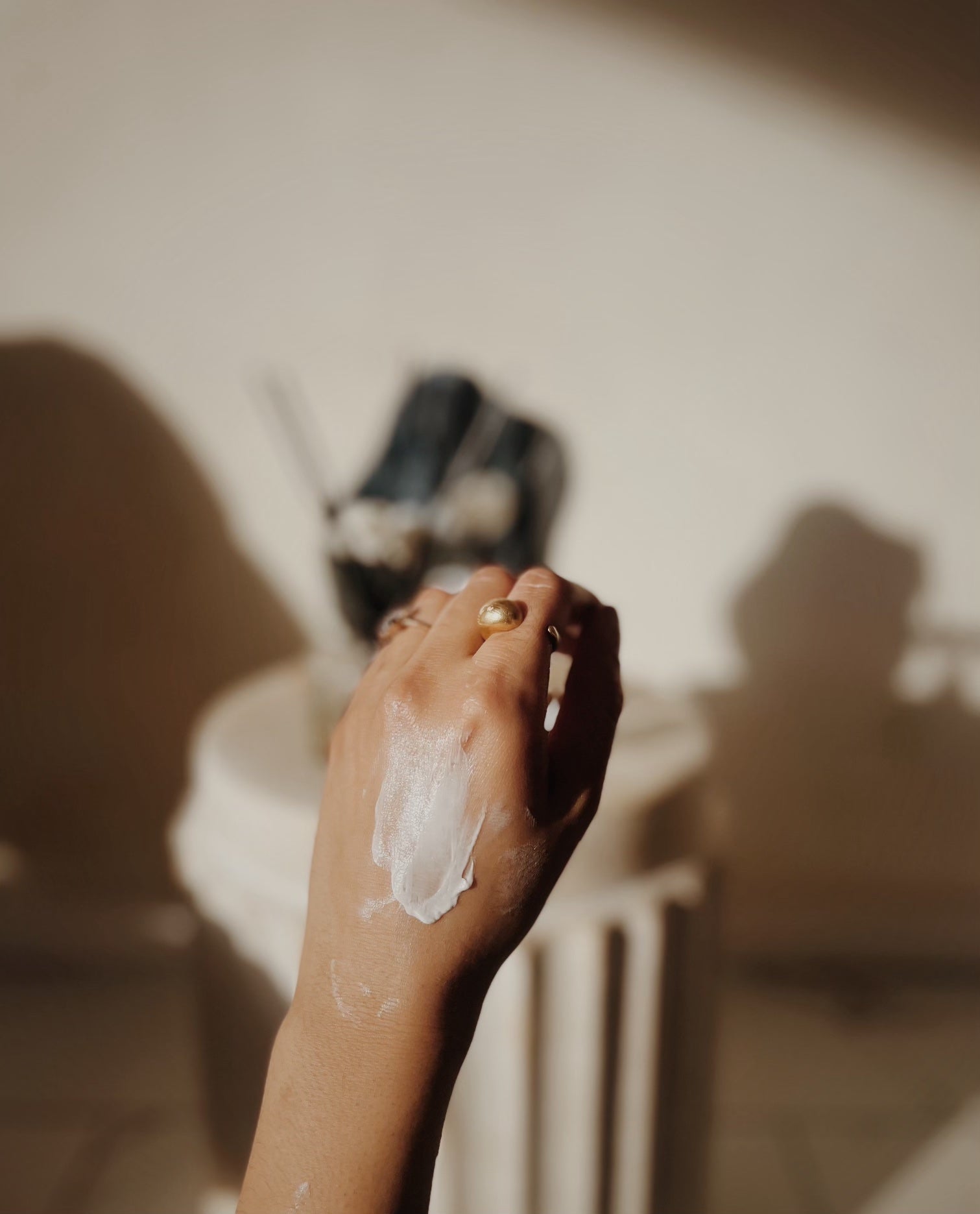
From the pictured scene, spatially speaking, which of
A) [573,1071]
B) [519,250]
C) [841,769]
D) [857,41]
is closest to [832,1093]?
[841,769]

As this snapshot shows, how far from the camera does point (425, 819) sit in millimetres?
382

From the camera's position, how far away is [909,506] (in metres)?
0.94

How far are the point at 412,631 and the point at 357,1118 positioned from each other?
22cm

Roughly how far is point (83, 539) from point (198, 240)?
1.13ft

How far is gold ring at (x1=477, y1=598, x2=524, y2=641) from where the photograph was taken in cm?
40

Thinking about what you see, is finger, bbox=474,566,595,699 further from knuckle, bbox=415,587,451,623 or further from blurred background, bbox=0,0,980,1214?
blurred background, bbox=0,0,980,1214

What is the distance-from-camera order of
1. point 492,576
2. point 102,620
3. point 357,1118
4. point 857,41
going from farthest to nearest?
point 102,620 < point 857,41 < point 492,576 < point 357,1118

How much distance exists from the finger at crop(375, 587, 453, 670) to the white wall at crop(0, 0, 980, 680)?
47 cm

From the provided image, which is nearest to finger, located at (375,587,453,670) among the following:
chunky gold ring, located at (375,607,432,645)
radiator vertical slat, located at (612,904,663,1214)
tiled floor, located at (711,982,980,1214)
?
chunky gold ring, located at (375,607,432,645)

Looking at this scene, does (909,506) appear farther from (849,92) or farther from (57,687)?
(57,687)

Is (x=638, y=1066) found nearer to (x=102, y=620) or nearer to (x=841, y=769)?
(x=841, y=769)

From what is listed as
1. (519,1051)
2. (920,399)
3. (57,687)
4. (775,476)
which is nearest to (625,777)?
(519,1051)

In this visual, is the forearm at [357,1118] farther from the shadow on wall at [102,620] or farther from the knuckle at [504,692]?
the shadow on wall at [102,620]

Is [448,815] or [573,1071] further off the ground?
[448,815]
